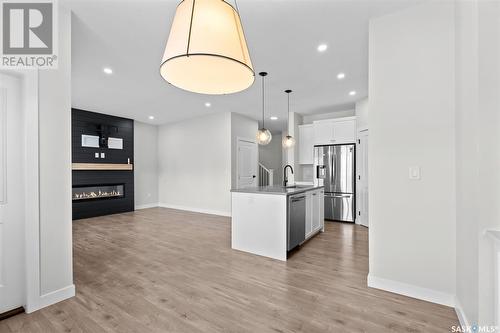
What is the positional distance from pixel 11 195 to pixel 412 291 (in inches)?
150

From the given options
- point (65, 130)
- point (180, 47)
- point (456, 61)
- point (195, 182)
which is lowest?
point (195, 182)

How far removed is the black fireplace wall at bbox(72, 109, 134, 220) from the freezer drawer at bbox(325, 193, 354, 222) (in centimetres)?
570

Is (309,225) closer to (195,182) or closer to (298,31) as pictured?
(298,31)

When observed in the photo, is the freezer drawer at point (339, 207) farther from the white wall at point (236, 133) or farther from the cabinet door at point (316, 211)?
the white wall at point (236, 133)

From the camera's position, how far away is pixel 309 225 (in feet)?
13.0

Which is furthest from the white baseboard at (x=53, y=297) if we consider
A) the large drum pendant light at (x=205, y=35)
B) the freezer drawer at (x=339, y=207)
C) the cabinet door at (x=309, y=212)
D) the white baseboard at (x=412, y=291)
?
the freezer drawer at (x=339, y=207)

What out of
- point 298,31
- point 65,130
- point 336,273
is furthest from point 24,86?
point 336,273

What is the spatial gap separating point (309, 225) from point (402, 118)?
232 cm

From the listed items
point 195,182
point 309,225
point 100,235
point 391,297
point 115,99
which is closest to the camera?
point 391,297

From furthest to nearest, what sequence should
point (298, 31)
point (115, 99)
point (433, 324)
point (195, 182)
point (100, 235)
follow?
point (195, 182)
point (115, 99)
point (100, 235)
point (298, 31)
point (433, 324)

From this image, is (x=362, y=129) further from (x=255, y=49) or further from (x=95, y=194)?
(x=95, y=194)

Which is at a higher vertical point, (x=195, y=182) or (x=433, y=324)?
(x=195, y=182)

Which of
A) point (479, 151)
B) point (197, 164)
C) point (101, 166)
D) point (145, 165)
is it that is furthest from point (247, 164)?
point (479, 151)

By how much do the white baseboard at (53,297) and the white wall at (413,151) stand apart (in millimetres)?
3031
